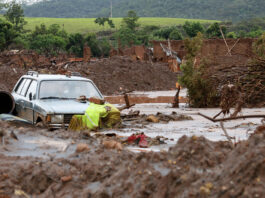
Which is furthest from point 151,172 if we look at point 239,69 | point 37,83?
point 239,69

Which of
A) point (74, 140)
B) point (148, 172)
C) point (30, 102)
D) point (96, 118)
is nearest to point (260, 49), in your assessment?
point (96, 118)

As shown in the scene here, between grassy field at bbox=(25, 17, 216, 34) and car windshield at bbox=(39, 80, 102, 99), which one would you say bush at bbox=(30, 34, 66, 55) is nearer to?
car windshield at bbox=(39, 80, 102, 99)

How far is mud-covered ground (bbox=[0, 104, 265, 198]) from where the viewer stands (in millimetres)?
4102

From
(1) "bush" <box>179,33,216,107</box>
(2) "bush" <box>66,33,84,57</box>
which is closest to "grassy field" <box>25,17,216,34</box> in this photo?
(2) "bush" <box>66,33,84,57</box>

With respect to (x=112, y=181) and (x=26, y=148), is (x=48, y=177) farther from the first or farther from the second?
(x=26, y=148)

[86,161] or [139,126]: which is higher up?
[86,161]

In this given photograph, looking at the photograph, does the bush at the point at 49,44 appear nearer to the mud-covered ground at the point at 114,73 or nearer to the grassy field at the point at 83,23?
the mud-covered ground at the point at 114,73

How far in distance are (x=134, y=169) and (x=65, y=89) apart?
6.12m

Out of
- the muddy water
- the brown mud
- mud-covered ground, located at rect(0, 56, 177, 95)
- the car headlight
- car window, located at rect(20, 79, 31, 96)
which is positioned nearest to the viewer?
the brown mud

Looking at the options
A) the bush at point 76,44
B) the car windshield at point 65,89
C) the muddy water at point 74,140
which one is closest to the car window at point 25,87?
the car windshield at point 65,89

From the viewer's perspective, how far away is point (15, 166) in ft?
19.2

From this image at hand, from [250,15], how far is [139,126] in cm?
17552

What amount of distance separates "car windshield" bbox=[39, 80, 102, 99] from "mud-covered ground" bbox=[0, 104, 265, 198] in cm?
324

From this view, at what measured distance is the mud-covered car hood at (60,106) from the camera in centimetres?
964
